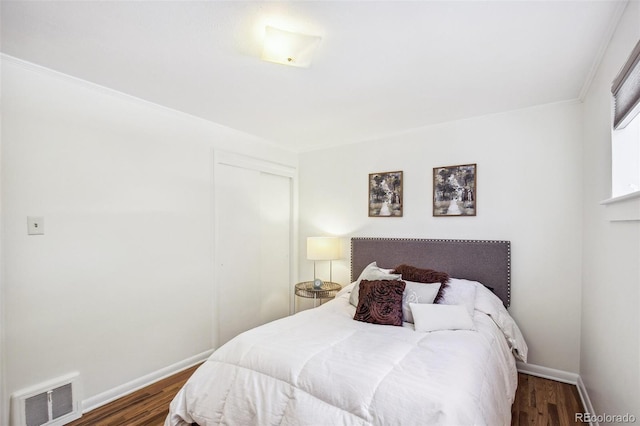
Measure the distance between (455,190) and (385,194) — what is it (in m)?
0.73

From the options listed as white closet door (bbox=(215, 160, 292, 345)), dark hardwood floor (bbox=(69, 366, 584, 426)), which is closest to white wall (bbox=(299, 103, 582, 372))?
dark hardwood floor (bbox=(69, 366, 584, 426))

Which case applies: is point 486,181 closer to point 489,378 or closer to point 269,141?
point 489,378

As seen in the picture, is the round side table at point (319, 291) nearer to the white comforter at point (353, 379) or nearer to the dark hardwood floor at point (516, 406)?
the white comforter at point (353, 379)

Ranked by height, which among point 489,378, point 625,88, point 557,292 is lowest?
point 489,378

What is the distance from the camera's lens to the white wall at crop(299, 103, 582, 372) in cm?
258

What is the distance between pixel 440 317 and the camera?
2.21 meters

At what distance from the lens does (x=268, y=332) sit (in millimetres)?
2094

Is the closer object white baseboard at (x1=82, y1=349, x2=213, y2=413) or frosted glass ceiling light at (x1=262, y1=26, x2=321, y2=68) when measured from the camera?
frosted glass ceiling light at (x1=262, y1=26, x2=321, y2=68)

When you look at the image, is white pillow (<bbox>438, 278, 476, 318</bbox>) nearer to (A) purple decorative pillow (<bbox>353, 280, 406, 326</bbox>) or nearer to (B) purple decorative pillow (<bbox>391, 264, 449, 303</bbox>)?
(B) purple decorative pillow (<bbox>391, 264, 449, 303</bbox>)

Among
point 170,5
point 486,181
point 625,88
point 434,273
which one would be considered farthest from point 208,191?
point 625,88

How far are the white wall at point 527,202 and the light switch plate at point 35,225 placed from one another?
115 inches

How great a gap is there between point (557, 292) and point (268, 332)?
2.36 m

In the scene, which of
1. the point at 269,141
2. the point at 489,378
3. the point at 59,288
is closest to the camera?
the point at 489,378

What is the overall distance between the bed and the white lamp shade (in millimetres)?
769
